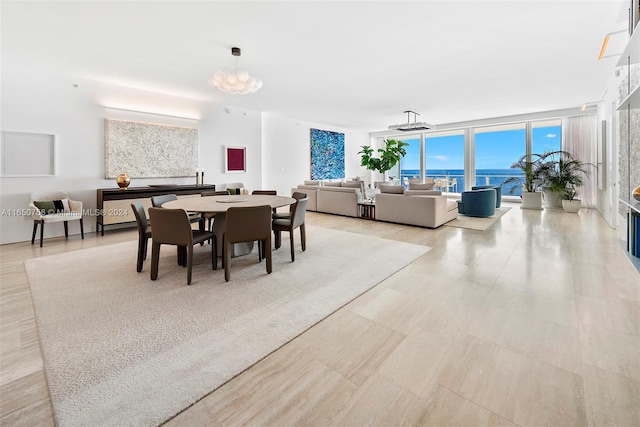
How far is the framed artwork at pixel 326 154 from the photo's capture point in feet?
32.6

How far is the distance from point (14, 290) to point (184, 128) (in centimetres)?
436

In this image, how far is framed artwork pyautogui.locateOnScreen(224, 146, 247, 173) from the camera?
24.0ft

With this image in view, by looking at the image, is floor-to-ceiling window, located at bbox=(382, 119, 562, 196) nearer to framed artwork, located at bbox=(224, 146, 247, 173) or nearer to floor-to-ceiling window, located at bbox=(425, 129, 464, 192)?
floor-to-ceiling window, located at bbox=(425, 129, 464, 192)

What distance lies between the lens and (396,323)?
2.14 metres

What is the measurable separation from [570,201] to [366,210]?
4847 mm

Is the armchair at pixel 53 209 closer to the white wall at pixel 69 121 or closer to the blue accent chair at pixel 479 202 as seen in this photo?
the white wall at pixel 69 121

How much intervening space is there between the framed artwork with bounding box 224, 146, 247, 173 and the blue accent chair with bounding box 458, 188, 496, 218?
17.0ft

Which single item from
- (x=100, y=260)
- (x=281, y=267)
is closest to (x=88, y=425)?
(x=281, y=267)

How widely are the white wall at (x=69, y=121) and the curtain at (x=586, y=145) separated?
30.6 ft

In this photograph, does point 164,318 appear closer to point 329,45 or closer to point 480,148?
point 329,45

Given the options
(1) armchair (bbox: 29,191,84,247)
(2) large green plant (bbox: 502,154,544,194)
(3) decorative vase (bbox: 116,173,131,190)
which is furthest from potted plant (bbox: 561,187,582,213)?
(1) armchair (bbox: 29,191,84,247)

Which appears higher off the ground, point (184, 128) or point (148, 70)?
point (148, 70)

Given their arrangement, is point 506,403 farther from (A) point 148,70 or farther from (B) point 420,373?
(A) point 148,70

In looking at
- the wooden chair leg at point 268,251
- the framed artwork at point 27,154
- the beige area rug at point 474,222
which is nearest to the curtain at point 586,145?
the beige area rug at point 474,222
